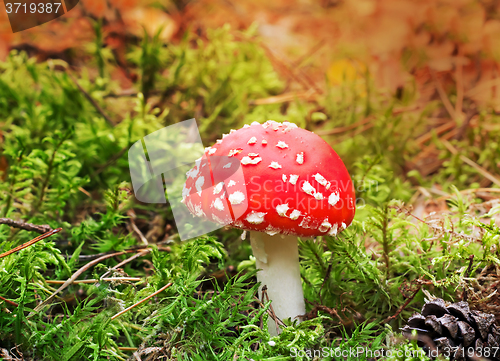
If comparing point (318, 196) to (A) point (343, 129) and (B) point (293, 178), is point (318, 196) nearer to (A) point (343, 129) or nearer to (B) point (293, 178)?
(B) point (293, 178)

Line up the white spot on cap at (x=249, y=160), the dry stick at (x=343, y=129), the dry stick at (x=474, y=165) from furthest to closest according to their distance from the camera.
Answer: the dry stick at (x=343, y=129), the dry stick at (x=474, y=165), the white spot on cap at (x=249, y=160)

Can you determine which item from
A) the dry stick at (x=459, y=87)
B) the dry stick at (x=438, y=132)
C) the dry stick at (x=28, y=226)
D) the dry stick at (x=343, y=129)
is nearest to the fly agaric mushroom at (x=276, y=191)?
the dry stick at (x=28, y=226)

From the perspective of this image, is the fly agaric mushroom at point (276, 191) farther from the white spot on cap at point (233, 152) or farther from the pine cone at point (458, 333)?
the pine cone at point (458, 333)

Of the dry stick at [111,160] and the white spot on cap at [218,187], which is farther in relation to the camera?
the dry stick at [111,160]

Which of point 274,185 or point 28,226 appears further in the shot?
point 28,226

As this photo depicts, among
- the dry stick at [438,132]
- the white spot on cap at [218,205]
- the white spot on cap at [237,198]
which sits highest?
the white spot on cap at [237,198]

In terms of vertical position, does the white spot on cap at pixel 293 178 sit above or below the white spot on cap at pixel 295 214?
above

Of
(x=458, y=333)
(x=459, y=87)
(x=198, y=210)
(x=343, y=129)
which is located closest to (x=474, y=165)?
(x=343, y=129)
